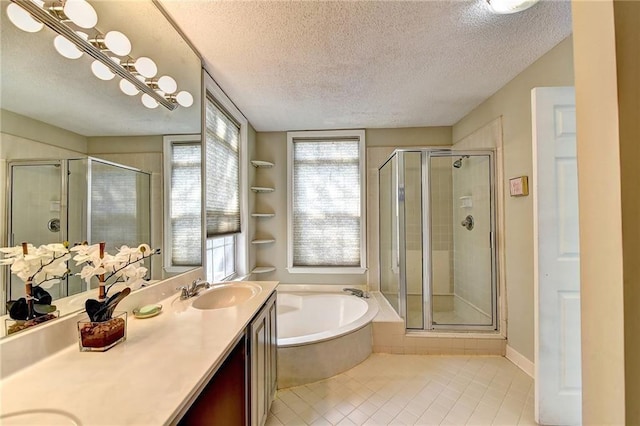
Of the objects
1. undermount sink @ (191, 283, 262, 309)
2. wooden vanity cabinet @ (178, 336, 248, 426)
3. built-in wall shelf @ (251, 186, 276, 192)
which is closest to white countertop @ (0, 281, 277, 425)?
wooden vanity cabinet @ (178, 336, 248, 426)

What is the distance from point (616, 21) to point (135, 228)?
188 centimetres

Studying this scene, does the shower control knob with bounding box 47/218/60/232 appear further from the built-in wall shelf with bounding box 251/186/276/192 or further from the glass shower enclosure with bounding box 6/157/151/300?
the built-in wall shelf with bounding box 251/186/276/192

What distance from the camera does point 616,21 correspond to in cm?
59

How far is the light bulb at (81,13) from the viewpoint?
96 centimetres

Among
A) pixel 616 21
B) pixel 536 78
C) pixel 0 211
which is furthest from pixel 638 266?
pixel 536 78

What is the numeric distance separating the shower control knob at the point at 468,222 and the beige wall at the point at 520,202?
44 cm

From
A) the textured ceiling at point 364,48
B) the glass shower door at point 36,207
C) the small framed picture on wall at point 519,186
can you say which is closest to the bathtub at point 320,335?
the glass shower door at point 36,207

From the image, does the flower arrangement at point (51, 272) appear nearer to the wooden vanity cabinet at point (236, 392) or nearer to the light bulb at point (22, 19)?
the wooden vanity cabinet at point (236, 392)

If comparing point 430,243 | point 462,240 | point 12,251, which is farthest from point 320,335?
point 462,240

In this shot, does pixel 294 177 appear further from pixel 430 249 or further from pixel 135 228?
pixel 135 228

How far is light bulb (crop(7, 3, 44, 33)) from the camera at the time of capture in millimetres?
789

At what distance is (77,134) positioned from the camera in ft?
3.27

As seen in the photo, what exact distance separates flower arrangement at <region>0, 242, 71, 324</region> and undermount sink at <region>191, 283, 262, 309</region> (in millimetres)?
726

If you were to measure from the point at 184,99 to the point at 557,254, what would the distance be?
2564mm
